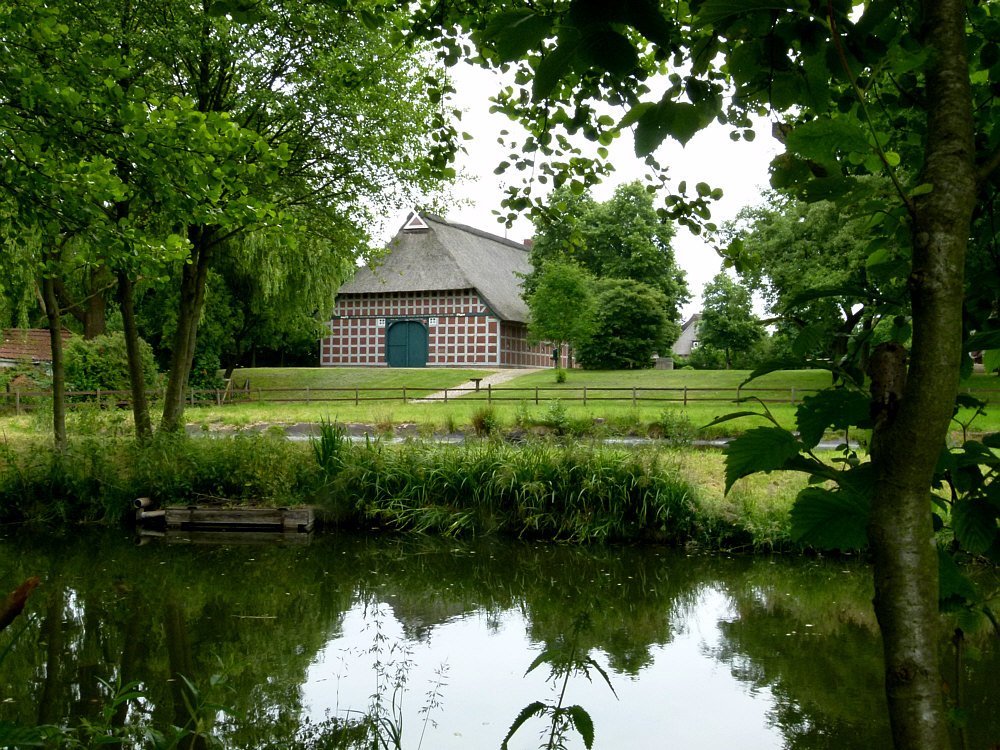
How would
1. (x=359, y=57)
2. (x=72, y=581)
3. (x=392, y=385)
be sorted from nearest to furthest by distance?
(x=72, y=581) → (x=359, y=57) → (x=392, y=385)

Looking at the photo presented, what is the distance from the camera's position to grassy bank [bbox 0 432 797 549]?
10.5 m

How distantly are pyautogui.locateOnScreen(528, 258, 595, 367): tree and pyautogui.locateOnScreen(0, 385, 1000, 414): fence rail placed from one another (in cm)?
726

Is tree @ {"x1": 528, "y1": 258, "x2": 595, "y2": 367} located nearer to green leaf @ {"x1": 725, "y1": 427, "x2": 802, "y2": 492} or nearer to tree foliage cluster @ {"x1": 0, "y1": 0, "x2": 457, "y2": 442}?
tree foliage cluster @ {"x1": 0, "y1": 0, "x2": 457, "y2": 442}

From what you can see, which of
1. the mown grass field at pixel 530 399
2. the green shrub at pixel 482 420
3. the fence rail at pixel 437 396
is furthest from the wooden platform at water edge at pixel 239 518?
the fence rail at pixel 437 396

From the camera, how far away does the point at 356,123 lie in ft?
46.5

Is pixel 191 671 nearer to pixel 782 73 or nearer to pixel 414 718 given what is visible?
pixel 414 718

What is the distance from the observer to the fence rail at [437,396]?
24.1 metres

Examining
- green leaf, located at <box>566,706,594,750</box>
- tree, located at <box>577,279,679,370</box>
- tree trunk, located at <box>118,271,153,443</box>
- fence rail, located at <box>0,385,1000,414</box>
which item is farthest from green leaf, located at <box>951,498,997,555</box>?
tree, located at <box>577,279,679,370</box>

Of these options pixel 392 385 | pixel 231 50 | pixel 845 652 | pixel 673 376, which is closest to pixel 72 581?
pixel 845 652

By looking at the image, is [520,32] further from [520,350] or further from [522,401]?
[520,350]

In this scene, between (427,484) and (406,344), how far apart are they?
3322 centimetres

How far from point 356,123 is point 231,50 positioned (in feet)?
7.61

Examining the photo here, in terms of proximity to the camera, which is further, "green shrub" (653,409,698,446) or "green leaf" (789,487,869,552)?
"green shrub" (653,409,698,446)

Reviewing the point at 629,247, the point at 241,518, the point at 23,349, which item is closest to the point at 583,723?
the point at 241,518
